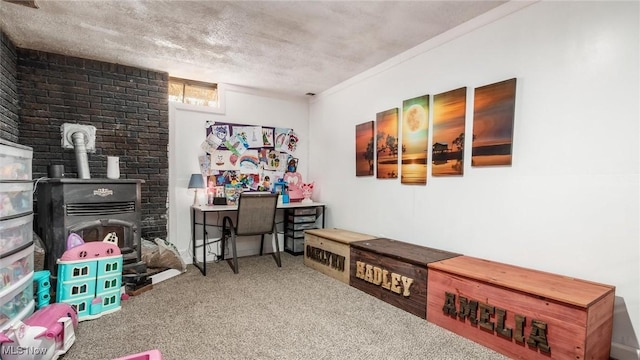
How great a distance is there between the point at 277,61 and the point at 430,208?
217cm

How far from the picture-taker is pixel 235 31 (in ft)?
8.53

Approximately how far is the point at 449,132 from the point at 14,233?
3.23 m

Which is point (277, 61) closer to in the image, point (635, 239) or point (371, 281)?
point (371, 281)

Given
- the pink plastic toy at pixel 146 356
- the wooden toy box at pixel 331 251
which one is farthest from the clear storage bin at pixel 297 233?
the pink plastic toy at pixel 146 356

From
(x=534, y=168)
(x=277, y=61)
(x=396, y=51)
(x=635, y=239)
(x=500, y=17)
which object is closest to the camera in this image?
(x=635, y=239)

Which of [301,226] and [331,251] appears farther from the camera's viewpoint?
[301,226]

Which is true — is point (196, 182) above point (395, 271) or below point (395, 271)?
above

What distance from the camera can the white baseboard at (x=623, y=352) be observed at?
5.58ft

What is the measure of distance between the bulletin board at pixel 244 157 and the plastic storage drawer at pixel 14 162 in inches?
74.2

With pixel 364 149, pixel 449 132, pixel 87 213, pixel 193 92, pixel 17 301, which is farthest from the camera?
pixel 193 92

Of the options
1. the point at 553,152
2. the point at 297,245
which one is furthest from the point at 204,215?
the point at 553,152

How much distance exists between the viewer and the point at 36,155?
3.05 metres

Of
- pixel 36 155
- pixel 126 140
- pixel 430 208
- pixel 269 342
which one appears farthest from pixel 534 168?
pixel 36 155

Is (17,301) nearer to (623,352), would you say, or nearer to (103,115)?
(103,115)
